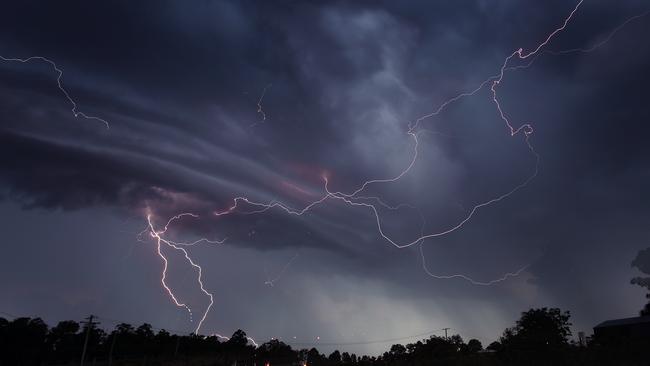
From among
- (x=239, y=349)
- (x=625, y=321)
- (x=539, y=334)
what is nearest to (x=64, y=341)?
(x=239, y=349)

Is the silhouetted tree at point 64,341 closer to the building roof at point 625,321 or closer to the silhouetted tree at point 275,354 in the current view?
the silhouetted tree at point 275,354

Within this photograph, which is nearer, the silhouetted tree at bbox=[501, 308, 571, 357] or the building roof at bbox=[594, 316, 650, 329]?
the silhouetted tree at bbox=[501, 308, 571, 357]

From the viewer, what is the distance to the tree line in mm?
30562

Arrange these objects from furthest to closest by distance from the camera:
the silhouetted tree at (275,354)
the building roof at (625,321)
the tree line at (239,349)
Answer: the silhouetted tree at (275,354)
the building roof at (625,321)
the tree line at (239,349)

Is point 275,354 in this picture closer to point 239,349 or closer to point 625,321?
point 239,349

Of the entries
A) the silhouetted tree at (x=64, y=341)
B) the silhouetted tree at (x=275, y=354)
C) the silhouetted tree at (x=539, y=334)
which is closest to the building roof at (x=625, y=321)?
the silhouetted tree at (x=539, y=334)

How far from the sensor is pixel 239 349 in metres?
78.2

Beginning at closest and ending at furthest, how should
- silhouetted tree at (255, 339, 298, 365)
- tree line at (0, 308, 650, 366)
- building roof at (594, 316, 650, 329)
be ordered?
1. tree line at (0, 308, 650, 366)
2. building roof at (594, 316, 650, 329)
3. silhouetted tree at (255, 339, 298, 365)

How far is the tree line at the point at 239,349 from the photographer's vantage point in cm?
3056

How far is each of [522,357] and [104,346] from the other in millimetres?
47469

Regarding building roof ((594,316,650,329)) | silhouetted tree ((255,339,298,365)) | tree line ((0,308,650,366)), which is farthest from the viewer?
silhouetted tree ((255,339,298,365))

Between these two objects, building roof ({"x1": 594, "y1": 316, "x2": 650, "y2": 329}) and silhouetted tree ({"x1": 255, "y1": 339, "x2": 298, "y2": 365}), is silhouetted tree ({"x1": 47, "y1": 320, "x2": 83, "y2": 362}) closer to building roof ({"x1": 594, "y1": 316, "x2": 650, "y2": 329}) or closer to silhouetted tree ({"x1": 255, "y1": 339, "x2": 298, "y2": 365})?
silhouetted tree ({"x1": 255, "y1": 339, "x2": 298, "y2": 365})

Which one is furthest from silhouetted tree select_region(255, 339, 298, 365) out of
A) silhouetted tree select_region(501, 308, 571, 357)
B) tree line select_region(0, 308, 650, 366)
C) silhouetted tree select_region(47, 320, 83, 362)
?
silhouetted tree select_region(501, 308, 571, 357)

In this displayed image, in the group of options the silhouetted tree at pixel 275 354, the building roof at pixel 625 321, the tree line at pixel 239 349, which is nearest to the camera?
the tree line at pixel 239 349
